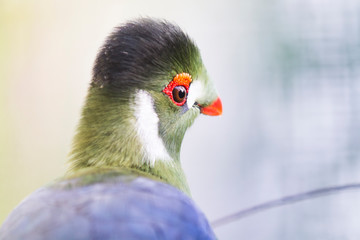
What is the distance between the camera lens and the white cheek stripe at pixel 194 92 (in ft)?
4.35

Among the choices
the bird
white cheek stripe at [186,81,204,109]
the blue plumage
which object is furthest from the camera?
white cheek stripe at [186,81,204,109]

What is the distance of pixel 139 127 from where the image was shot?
4.10ft

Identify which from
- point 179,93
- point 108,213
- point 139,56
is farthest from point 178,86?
point 108,213

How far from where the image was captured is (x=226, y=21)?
2.60 meters

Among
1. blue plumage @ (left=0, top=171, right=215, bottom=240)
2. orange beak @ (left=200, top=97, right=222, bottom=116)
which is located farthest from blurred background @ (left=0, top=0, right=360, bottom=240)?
blue plumage @ (left=0, top=171, right=215, bottom=240)

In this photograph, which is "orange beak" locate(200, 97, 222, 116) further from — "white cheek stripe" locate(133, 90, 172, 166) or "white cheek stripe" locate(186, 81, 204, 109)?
"white cheek stripe" locate(133, 90, 172, 166)

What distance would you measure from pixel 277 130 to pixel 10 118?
1.20 m

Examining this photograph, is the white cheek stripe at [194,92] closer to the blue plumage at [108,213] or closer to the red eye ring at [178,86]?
the red eye ring at [178,86]

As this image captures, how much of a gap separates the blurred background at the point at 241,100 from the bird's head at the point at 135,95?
108 cm

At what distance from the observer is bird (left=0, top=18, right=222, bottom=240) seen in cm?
103

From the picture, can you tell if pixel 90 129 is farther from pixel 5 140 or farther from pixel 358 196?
pixel 5 140

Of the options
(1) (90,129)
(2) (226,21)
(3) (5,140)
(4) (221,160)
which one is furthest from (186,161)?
(1) (90,129)

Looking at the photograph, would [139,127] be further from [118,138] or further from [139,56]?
[139,56]

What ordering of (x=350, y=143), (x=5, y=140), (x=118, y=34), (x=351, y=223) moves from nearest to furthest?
(x=118, y=34) < (x=351, y=223) < (x=350, y=143) < (x=5, y=140)
